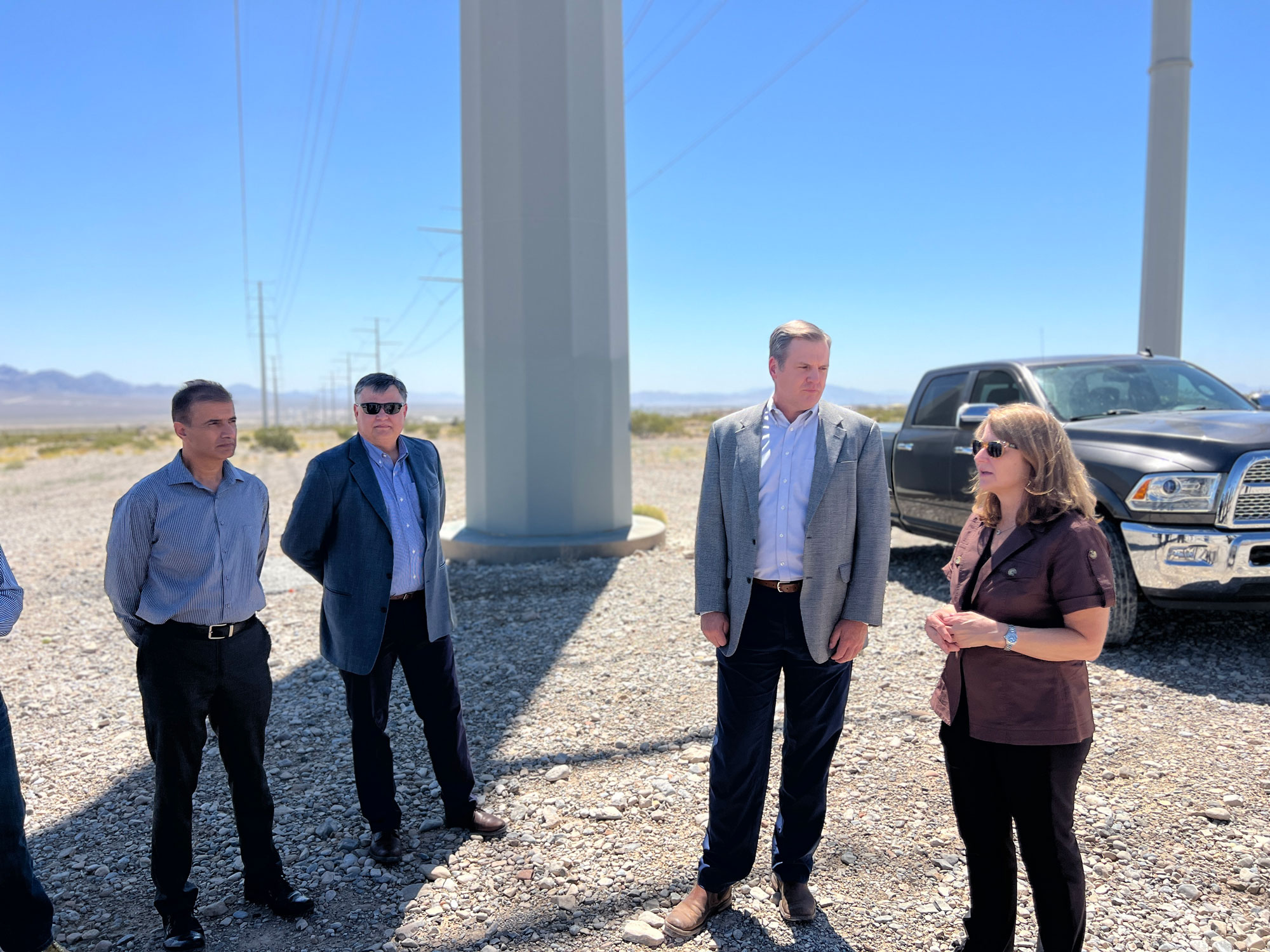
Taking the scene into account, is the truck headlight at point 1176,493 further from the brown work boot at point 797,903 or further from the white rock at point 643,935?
the white rock at point 643,935

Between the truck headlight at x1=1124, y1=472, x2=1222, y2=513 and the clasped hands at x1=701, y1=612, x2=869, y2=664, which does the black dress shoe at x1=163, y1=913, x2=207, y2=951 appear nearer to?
the clasped hands at x1=701, y1=612, x2=869, y2=664

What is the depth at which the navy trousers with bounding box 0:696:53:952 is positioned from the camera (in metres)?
2.47

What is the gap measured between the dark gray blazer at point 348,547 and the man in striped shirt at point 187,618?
1.37ft

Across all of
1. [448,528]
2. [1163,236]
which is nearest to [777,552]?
[448,528]

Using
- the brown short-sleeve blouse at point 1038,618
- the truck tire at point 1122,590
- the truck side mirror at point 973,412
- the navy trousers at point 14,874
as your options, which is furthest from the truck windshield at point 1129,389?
the navy trousers at point 14,874

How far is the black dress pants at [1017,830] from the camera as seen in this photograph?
88.7 inches

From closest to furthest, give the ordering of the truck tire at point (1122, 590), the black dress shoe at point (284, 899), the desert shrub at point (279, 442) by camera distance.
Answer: the black dress shoe at point (284, 899) → the truck tire at point (1122, 590) → the desert shrub at point (279, 442)

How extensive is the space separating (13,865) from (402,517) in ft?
5.44

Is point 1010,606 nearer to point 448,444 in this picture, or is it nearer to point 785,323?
point 785,323

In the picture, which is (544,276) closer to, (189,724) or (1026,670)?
(189,724)

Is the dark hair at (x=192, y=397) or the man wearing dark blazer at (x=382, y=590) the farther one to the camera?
the man wearing dark blazer at (x=382, y=590)

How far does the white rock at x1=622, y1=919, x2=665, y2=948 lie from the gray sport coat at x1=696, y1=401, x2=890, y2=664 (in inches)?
38.9

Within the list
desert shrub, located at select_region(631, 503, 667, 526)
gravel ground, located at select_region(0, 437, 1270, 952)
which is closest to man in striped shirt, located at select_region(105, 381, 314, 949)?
gravel ground, located at select_region(0, 437, 1270, 952)

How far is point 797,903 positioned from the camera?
2883 millimetres
